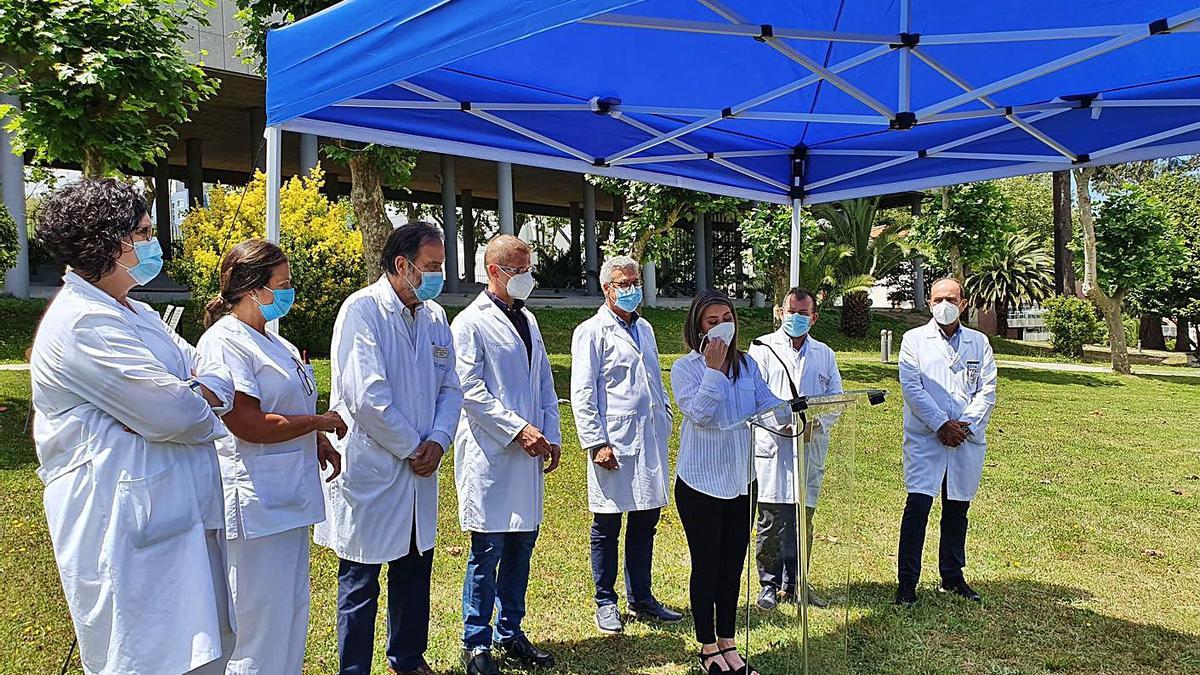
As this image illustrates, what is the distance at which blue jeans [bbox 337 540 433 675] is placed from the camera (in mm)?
3424

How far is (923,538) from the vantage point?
500 cm

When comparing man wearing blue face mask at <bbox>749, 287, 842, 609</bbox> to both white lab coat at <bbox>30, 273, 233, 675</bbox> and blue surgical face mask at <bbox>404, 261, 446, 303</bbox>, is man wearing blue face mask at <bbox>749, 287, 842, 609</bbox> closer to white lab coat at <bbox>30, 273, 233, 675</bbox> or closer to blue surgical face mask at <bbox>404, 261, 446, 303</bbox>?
blue surgical face mask at <bbox>404, 261, 446, 303</bbox>

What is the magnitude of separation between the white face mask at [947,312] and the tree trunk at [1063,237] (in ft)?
75.2

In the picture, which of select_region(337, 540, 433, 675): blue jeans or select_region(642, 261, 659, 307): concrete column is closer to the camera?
select_region(337, 540, 433, 675): blue jeans

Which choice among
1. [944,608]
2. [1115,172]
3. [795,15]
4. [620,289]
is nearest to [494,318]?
[620,289]

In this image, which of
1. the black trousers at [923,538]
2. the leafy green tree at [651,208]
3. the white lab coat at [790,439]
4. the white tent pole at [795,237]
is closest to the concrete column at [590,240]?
the leafy green tree at [651,208]

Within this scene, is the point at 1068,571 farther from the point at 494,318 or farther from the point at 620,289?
the point at 494,318

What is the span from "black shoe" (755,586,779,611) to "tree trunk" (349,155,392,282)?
26.2ft

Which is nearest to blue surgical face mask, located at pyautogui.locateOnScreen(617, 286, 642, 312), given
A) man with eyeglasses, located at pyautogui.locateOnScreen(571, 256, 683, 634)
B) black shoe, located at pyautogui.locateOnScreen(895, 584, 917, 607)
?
man with eyeglasses, located at pyautogui.locateOnScreen(571, 256, 683, 634)

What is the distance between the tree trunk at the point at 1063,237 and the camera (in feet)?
84.0

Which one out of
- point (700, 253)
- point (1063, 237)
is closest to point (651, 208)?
point (700, 253)

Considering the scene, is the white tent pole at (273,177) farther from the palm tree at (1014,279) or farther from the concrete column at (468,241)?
the palm tree at (1014,279)

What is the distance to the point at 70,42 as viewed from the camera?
6191 mm

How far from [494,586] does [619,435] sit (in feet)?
3.31
